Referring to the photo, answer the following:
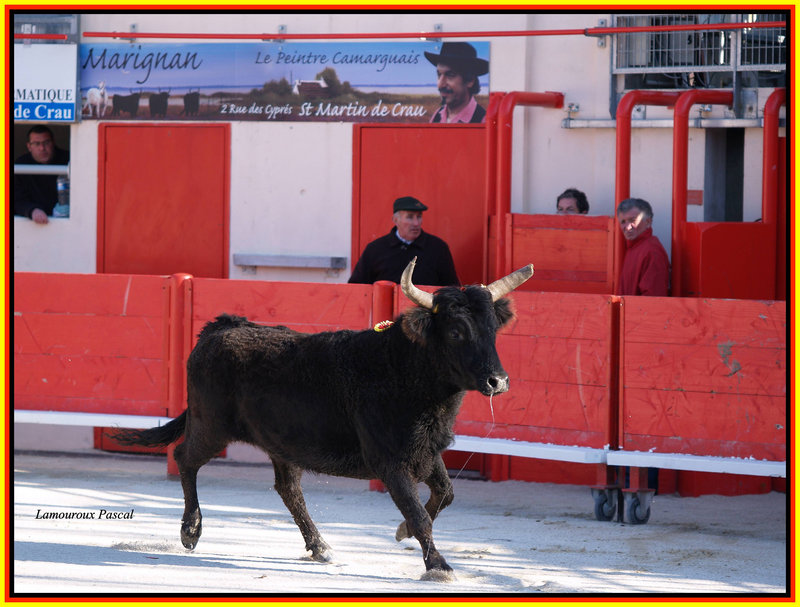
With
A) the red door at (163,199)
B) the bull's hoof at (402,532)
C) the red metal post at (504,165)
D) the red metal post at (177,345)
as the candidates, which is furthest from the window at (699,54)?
the bull's hoof at (402,532)

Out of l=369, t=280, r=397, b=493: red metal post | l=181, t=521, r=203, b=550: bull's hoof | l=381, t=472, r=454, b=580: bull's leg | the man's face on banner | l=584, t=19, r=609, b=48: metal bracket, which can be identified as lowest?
l=181, t=521, r=203, b=550: bull's hoof

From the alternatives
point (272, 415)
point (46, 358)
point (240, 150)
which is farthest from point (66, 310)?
point (272, 415)

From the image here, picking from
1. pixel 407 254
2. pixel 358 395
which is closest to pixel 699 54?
pixel 407 254

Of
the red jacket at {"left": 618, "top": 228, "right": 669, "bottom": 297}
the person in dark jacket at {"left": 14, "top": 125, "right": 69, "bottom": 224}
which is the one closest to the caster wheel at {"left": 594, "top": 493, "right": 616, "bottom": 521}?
the red jacket at {"left": 618, "top": 228, "right": 669, "bottom": 297}

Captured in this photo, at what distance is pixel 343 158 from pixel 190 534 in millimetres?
4222

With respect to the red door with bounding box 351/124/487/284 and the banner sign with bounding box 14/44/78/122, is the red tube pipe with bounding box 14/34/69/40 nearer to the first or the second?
the banner sign with bounding box 14/44/78/122

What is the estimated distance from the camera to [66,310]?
959cm

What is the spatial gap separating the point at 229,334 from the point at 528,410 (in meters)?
2.34

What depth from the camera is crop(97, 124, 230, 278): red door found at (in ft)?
35.1

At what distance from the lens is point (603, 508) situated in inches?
323

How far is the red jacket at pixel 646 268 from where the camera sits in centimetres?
852

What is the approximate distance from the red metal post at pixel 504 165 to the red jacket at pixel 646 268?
2.97ft

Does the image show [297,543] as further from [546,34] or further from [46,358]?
[546,34]

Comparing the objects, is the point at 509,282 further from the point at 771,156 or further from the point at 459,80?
the point at 459,80
